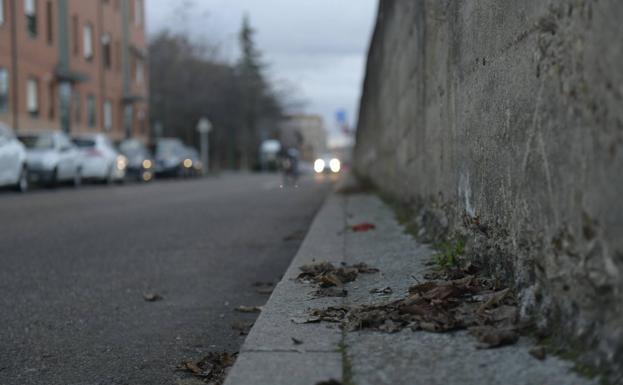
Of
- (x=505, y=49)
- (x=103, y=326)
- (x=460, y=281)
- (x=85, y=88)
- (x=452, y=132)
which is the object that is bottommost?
(x=103, y=326)

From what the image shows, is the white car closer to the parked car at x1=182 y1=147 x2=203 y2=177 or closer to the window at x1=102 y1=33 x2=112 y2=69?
the parked car at x1=182 y1=147 x2=203 y2=177

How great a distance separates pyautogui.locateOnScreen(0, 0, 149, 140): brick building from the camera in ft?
88.5

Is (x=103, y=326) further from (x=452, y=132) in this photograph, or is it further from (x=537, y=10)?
(x=537, y=10)

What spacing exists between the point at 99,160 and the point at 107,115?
15.0 metres

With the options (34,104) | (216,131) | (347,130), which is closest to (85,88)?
(34,104)

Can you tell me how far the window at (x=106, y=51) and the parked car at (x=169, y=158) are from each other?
5960 mm

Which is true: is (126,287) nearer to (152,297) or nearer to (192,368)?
(152,297)

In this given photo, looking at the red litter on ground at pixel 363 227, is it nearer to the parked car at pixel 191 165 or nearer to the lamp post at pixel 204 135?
the parked car at pixel 191 165

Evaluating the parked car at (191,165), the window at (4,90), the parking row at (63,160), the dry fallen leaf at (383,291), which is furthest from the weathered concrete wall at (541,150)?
the parked car at (191,165)

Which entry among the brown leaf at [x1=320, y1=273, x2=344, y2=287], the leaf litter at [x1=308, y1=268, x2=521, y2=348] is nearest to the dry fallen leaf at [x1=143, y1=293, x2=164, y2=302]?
the brown leaf at [x1=320, y1=273, x2=344, y2=287]

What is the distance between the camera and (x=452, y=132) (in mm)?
4855

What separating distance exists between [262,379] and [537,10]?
1637mm

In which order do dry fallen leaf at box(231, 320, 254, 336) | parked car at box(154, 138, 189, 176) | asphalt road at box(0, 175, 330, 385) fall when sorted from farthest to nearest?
parked car at box(154, 138, 189, 176) → dry fallen leaf at box(231, 320, 254, 336) → asphalt road at box(0, 175, 330, 385)

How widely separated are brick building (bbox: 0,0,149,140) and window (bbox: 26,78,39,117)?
36 mm
